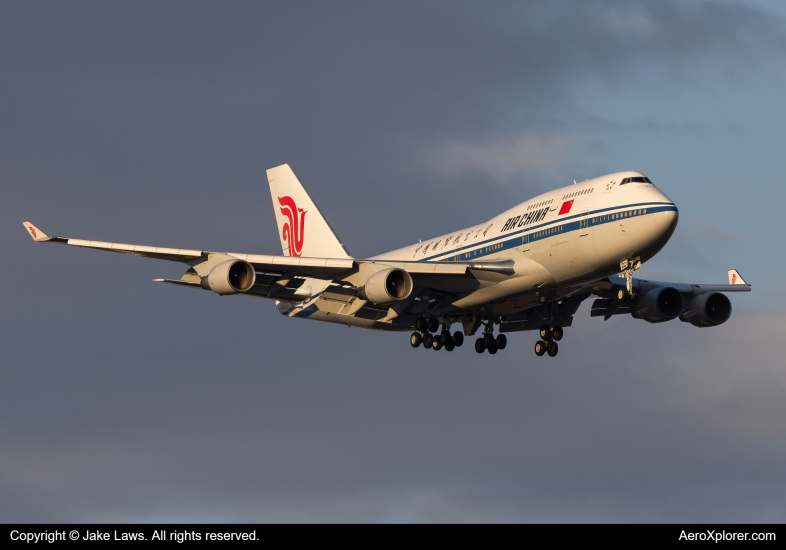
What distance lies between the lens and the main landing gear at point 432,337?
2071 inches

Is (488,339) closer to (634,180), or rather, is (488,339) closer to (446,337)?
(446,337)

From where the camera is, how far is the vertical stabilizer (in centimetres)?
6047

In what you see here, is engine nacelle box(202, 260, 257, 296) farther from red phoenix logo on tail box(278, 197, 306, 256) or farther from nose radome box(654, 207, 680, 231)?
nose radome box(654, 207, 680, 231)

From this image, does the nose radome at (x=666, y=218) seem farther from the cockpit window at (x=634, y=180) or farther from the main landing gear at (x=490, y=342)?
the main landing gear at (x=490, y=342)

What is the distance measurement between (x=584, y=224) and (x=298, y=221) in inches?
930

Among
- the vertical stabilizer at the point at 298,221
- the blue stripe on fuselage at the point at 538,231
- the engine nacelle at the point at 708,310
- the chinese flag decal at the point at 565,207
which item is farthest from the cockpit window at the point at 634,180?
the vertical stabilizer at the point at 298,221

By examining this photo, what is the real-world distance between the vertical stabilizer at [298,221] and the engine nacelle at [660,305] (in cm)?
1687

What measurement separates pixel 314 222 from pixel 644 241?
2431 cm

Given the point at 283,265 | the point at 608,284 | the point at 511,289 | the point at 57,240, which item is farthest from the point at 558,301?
the point at 57,240

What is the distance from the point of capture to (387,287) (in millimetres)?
46844

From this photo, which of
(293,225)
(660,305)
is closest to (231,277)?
(293,225)

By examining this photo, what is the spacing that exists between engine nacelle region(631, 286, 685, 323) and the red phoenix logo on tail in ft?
68.0

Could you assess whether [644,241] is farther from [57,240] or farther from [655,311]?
[57,240]

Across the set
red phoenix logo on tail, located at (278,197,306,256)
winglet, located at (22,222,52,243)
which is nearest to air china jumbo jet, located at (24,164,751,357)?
winglet, located at (22,222,52,243)
